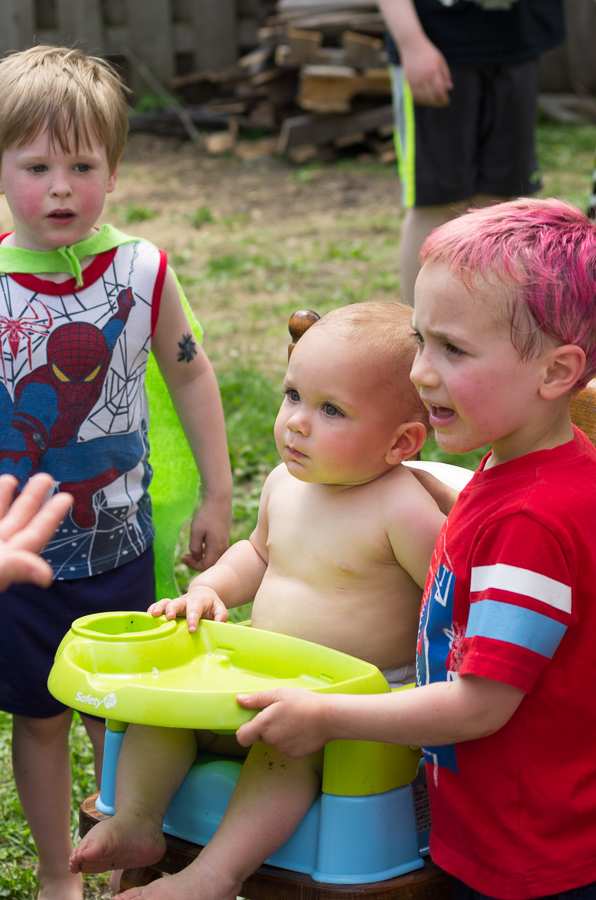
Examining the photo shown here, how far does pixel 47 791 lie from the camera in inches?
83.1

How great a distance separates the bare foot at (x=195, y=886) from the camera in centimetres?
135

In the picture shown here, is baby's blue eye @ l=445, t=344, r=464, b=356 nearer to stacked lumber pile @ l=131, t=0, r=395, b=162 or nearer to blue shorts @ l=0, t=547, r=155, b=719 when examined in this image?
blue shorts @ l=0, t=547, r=155, b=719

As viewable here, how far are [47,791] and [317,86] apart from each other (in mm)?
6809

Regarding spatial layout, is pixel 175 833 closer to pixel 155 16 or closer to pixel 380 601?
pixel 380 601

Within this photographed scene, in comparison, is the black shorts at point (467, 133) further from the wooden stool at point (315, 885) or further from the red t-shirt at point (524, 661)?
the wooden stool at point (315, 885)

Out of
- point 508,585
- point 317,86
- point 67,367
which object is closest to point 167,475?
point 67,367

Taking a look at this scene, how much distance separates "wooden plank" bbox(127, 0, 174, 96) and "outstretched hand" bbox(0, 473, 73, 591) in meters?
9.02

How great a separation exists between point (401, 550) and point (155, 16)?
29.4 ft

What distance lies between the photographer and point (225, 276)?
585 cm

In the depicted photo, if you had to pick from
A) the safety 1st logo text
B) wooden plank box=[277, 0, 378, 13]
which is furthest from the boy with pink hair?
wooden plank box=[277, 0, 378, 13]

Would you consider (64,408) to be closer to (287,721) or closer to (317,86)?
(287,721)

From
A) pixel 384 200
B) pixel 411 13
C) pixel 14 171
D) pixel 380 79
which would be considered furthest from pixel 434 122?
pixel 380 79

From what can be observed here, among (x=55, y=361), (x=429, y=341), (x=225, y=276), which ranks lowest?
(x=225, y=276)

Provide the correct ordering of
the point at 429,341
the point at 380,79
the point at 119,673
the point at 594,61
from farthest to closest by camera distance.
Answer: the point at 594,61, the point at 380,79, the point at 119,673, the point at 429,341
